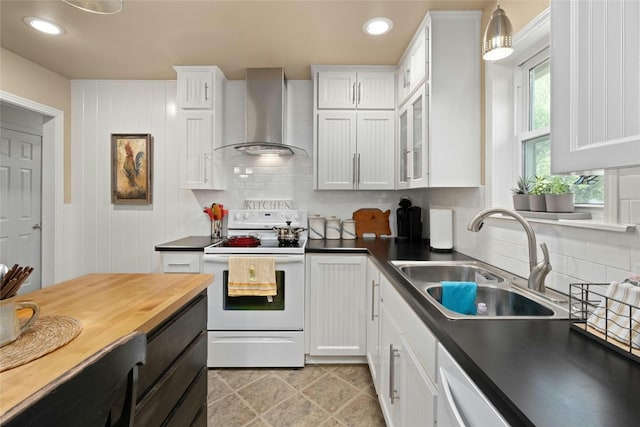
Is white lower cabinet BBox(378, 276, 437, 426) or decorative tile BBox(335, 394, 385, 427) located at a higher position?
white lower cabinet BBox(378, 276, 437, 426)

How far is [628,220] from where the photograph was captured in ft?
3.43

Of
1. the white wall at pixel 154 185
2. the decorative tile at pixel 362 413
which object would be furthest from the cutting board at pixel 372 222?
the decorative tile at pixel 362 413

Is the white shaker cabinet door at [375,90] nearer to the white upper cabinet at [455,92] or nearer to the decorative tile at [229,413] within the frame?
the white upper cabinet at [455,92]

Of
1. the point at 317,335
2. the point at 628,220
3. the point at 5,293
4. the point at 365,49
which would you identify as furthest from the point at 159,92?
the point at 628,220

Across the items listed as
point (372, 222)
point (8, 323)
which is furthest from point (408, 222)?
point (8, 323)

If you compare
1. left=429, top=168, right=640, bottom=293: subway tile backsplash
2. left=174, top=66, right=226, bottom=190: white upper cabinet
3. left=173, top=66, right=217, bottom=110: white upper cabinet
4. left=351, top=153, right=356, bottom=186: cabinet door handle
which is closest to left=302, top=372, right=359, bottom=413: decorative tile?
left=429, top=168, right=640, bottom=293: subway tile backsplash

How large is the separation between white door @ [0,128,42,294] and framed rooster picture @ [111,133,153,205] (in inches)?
33.5

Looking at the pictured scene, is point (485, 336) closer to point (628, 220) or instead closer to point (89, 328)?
point (628, 220)

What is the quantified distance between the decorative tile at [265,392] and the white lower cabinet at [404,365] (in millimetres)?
693

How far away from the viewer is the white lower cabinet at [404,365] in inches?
41.8

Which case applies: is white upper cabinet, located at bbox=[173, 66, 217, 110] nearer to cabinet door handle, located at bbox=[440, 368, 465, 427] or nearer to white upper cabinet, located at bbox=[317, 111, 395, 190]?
white upper cabinet, located at bbox=[317, 111, 395, 190]

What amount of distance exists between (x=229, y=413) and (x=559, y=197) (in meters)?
2.12

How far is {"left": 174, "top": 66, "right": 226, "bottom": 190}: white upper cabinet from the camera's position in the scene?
115 inches

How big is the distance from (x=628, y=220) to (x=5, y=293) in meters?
1.76
